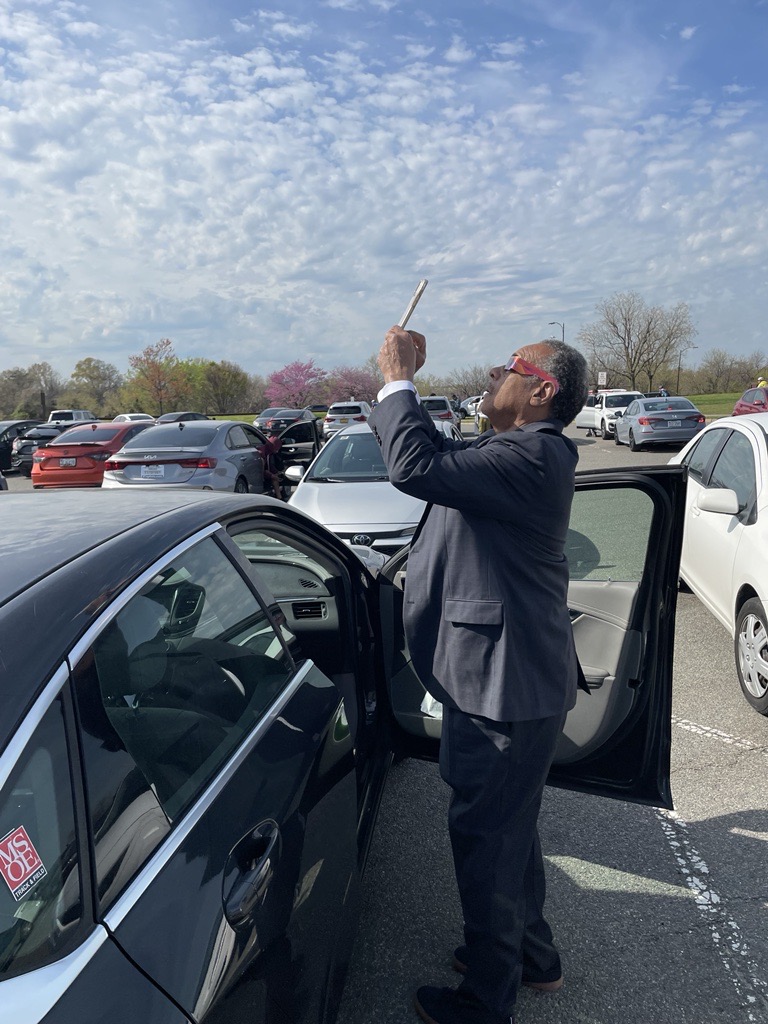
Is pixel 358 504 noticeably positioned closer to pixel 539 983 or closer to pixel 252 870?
pixel 539 983

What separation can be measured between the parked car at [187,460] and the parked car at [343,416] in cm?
1387

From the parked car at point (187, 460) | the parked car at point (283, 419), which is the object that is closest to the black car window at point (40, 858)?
the parked car at point (187, 460)

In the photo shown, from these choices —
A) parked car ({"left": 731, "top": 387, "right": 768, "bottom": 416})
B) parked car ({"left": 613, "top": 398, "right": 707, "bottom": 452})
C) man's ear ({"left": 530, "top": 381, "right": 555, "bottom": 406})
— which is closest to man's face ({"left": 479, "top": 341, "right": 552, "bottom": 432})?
man's ear ({"left": 530, "top": 381, "right": 555, "bottom": 406})

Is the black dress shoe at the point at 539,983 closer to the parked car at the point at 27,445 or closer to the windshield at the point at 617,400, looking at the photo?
the parked car at the point at 27,445

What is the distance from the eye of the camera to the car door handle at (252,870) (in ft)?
4.42

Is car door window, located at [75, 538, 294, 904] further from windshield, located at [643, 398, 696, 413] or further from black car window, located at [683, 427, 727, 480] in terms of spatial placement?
windshield, located at [643, 398, 696, 413]

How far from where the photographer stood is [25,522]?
5.79 ft

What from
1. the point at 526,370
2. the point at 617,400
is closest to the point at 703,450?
the point at 526,370

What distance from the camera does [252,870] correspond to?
1.44 meters

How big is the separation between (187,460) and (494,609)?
9.20 metres

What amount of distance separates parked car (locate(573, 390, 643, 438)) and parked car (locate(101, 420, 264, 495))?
19.1 m

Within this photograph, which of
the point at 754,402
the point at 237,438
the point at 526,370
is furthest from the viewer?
the point at 754,402

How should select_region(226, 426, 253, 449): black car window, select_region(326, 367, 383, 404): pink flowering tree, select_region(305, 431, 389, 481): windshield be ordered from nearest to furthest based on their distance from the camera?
select_region(305, 431, 389, 481): windshield → select_region(226, 426, 253, 449): black car window → select_region(326, 367, 383, 404): pink flowering tree

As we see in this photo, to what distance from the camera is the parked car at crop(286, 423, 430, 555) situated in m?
6.43
